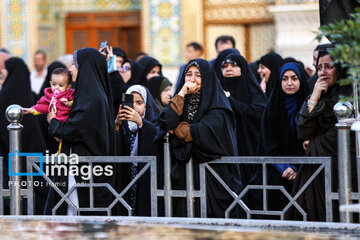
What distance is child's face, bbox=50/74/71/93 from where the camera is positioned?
17.7ft

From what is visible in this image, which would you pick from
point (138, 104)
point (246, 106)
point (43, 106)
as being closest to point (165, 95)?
point (246, 106)

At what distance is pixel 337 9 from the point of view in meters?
4.66

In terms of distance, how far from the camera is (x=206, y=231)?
12.8ft

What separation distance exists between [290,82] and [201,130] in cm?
101

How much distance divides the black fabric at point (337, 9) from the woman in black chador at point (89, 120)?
1519 millimetres

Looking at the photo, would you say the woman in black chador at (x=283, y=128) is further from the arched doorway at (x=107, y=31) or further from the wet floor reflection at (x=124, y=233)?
the arched doorway at (x=107, y=31)

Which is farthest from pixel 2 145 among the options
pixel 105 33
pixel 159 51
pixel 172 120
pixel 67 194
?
pixel 105 33

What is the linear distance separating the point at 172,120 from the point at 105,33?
366 inches

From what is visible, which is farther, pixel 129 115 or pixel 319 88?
pixel 129 115

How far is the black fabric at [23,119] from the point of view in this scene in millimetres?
6047

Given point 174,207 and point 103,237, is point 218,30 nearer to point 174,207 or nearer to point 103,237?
point 174,207

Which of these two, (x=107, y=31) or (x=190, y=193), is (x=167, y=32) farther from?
(x=190, y=193)

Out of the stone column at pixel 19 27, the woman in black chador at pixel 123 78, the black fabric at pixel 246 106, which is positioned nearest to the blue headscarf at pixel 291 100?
the black fabric at pixel 246 106

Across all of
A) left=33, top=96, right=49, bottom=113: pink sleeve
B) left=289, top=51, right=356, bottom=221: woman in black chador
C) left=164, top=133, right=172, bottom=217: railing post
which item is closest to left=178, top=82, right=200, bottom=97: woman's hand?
left=164, top=133, right=172, bottom=217: railing post
